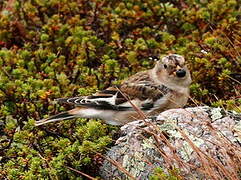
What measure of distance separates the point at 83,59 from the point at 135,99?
1.62 meters

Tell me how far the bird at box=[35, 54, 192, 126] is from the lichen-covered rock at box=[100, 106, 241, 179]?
2.55 feet

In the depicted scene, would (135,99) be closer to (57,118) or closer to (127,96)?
(127,96)

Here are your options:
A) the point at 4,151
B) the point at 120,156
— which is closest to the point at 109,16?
the point at 4,151

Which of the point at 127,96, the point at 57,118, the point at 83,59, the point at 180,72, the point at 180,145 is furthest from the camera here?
the point at 83,59

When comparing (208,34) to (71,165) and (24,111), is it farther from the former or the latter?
(71,165)

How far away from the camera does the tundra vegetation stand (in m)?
5.71

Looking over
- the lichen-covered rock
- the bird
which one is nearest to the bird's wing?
the bird

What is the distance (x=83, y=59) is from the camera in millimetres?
7898

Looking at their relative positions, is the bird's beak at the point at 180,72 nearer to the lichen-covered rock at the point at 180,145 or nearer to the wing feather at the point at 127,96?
the wing feather at the point at 127,96

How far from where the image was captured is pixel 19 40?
8734 mm

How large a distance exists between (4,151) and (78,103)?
2.61 feet

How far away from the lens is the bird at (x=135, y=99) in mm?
6352

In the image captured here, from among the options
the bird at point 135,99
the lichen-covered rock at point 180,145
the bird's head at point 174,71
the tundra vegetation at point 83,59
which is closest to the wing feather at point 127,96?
the bird at point 135,99

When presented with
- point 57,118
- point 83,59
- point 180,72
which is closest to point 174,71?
point 180,72
